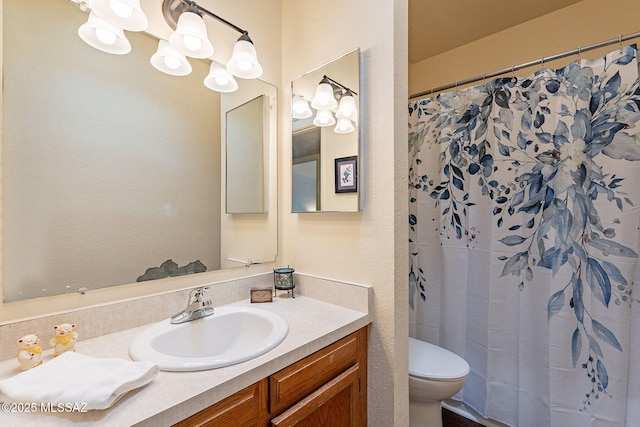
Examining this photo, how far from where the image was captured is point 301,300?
4.24ft

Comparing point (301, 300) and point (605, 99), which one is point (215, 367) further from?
point (605, 99)

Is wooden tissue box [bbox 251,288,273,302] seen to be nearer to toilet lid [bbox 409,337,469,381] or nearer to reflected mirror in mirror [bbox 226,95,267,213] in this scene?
reflected mirror in mirror [bbox 226,95,267,213]

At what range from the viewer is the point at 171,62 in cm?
110

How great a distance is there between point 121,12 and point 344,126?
2.80 ft

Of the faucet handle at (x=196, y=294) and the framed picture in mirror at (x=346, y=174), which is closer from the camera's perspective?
the faucet handle at (x=196, y=294)

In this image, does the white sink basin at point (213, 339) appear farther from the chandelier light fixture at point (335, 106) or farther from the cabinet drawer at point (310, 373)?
the chandelier light fixture at point (335, 106)

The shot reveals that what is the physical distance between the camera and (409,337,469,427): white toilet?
4.41ft

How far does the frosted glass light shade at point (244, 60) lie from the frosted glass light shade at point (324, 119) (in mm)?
323

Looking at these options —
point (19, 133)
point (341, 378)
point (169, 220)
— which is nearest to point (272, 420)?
point (341, 378)

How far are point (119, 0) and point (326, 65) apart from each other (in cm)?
78

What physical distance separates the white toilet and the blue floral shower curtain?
1.22 ft

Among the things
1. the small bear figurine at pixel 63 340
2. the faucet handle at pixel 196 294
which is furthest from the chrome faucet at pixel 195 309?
the small bear figurine at pixel 63 340

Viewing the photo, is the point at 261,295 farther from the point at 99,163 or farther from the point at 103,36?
the point at 103,36

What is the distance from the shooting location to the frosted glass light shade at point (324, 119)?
4.25 ft
